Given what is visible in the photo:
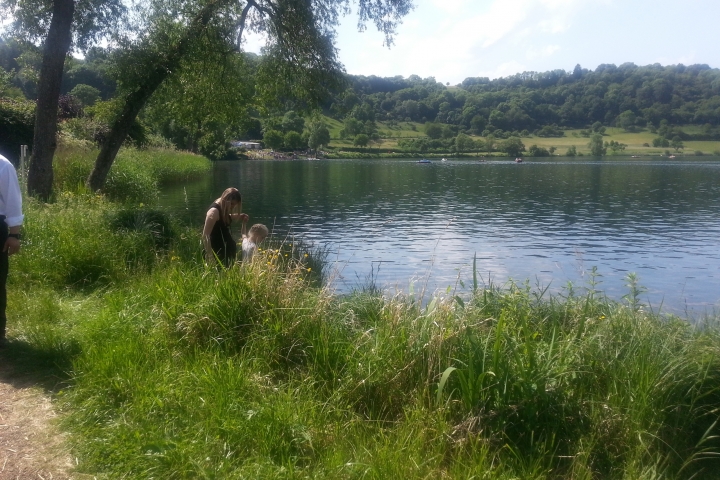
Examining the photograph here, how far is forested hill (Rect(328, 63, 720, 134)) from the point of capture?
6339 inches

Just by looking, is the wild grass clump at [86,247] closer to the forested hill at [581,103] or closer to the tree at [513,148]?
the tree at [513,148]

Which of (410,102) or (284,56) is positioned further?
(410,102)

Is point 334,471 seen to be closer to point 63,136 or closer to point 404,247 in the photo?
point 404,247

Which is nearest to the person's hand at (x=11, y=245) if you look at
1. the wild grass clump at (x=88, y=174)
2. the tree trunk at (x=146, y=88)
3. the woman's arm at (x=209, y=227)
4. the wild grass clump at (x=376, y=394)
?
the wild grass clump at (x=376, y=394)

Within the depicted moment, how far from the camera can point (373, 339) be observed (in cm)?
531

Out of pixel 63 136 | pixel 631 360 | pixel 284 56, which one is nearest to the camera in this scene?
pixel 631 360

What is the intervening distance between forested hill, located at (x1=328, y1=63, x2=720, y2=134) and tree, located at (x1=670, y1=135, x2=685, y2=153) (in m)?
19.4

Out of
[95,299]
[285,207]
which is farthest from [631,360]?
[285,207]

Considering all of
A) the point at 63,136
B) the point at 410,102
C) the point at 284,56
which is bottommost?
the point at 63,136

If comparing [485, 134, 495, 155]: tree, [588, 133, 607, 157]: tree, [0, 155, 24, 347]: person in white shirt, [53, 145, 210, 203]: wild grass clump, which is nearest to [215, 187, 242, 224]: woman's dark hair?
[0, 155, 24, 347]: person in white shirt

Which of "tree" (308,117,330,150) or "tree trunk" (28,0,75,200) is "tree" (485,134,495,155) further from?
"tree trunk" (28,0,75,200)

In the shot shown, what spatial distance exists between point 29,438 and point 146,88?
40.8ft

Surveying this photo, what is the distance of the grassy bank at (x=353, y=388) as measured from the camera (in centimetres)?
395

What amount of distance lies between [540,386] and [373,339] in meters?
1.49
